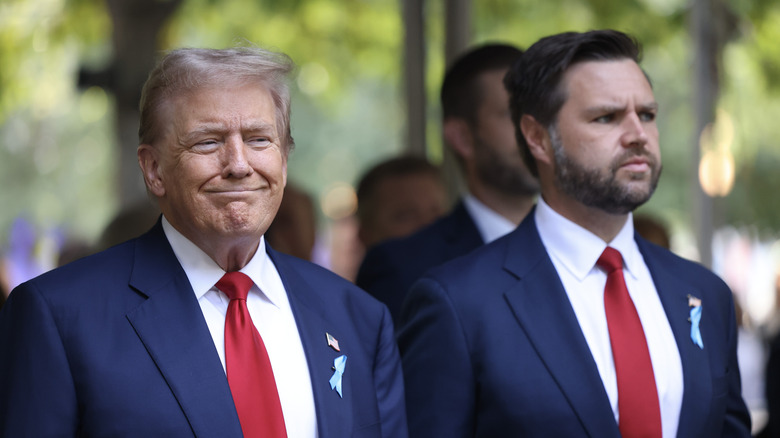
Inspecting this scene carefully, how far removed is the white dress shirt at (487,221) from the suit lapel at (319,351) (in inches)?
50.7

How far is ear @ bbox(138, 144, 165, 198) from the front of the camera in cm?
228

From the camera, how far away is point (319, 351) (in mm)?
2309

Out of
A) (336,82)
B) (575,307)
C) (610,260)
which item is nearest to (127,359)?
(575,307)

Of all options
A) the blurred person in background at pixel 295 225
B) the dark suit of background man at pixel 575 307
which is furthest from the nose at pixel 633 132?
the blurred person in background at pixel 295 225

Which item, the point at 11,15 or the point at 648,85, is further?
the point at 11,15

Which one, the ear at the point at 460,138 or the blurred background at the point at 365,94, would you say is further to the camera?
the blurred background at the point at 365,94

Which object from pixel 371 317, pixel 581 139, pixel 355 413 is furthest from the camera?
pixel 581 139

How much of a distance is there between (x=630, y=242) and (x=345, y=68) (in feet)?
15.5

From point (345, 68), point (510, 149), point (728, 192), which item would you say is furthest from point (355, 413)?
point (345, 68)

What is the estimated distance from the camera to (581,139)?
274cm

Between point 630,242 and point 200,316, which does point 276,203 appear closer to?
point 200,316

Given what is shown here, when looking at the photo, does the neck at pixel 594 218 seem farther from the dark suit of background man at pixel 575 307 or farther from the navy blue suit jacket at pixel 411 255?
the navy blue suit jacket at pixel 411 255

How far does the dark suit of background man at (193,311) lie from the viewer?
6.67 ft

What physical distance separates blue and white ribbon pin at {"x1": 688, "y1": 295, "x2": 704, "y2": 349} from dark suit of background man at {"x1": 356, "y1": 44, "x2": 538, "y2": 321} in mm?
918
